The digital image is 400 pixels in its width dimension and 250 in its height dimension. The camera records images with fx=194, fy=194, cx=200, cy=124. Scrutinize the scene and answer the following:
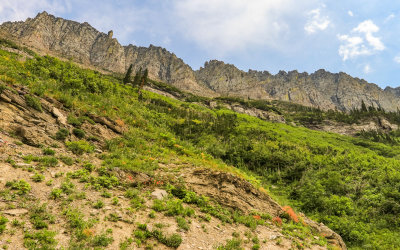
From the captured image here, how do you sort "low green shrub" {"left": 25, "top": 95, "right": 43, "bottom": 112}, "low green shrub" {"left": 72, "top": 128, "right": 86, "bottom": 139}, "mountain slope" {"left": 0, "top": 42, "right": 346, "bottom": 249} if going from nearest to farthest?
"mountain slope" {"left": 0, "top": 42, "right": 346, "bottom": 249} < "low green shrub" {"left": 25, "top": 95, "right": 43, "bottom": 112} < "low green shrub" {"left": 72, "top": 128, "right": 86, "bottom": 139}

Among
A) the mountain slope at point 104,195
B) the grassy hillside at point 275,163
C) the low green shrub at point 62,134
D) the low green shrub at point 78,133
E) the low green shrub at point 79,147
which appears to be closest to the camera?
the mountain slope at point 104,195

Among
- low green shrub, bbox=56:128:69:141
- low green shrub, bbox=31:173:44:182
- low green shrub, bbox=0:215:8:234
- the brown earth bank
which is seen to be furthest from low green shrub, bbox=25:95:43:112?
low green shrub, bbox=0:215:8:234

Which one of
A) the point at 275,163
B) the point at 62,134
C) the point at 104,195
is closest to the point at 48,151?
the point at 62,134

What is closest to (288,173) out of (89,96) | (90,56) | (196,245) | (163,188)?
(163,188)

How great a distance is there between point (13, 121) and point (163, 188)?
1065cm

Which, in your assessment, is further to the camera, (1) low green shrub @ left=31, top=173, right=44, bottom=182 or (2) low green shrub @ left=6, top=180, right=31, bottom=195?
(1) low green shrub @ left=31, top=173, right=44, bottom=182

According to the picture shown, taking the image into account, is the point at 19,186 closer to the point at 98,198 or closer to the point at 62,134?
the point at 98,198

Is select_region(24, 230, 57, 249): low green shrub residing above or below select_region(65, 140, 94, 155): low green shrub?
below

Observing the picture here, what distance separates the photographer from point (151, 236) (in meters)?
8.13

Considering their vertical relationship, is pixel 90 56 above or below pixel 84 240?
above

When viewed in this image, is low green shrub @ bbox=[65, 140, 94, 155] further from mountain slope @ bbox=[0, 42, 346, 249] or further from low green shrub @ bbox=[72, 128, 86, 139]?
low green shrub @ bbox=[72, 128, 86, 139]

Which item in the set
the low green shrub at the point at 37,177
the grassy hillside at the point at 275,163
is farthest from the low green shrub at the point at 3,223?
the grassy hillside at the point at 275,163

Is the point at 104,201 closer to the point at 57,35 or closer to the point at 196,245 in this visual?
the point at 196,245

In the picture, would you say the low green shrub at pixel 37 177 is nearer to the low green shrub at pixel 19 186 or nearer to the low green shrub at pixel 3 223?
the low green shrub at pixel 19 186
